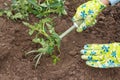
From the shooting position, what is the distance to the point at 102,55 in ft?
7.72

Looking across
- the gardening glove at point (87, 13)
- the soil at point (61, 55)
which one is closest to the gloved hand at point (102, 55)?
the soil at point (61, 55)

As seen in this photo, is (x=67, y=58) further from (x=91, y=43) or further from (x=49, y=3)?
(x=49, y=3)

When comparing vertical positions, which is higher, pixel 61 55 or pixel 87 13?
pixel 87 13

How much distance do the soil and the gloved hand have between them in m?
0.05

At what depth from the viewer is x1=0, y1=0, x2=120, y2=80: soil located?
224 centimetres

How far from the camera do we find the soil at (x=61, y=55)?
2240 mm

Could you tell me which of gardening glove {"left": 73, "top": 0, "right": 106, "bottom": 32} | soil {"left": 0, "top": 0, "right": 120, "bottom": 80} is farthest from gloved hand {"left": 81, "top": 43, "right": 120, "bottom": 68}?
gardening glove {"left": 73, "top": 0, "right": 106, "bottom": 32}

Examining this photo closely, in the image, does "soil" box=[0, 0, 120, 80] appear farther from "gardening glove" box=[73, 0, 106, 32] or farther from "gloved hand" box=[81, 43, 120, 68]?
"gardening glove" box=[73, 0, 106, 32]

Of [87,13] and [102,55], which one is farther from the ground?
[87,13]

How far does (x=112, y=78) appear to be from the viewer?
2303 millimetres

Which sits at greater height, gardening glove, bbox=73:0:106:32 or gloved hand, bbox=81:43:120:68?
gardening glove, bbox=73:0:106:32

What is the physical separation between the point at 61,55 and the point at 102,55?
0.28 m

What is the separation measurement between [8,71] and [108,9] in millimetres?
1102

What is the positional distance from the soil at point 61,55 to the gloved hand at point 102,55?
0.16ft
